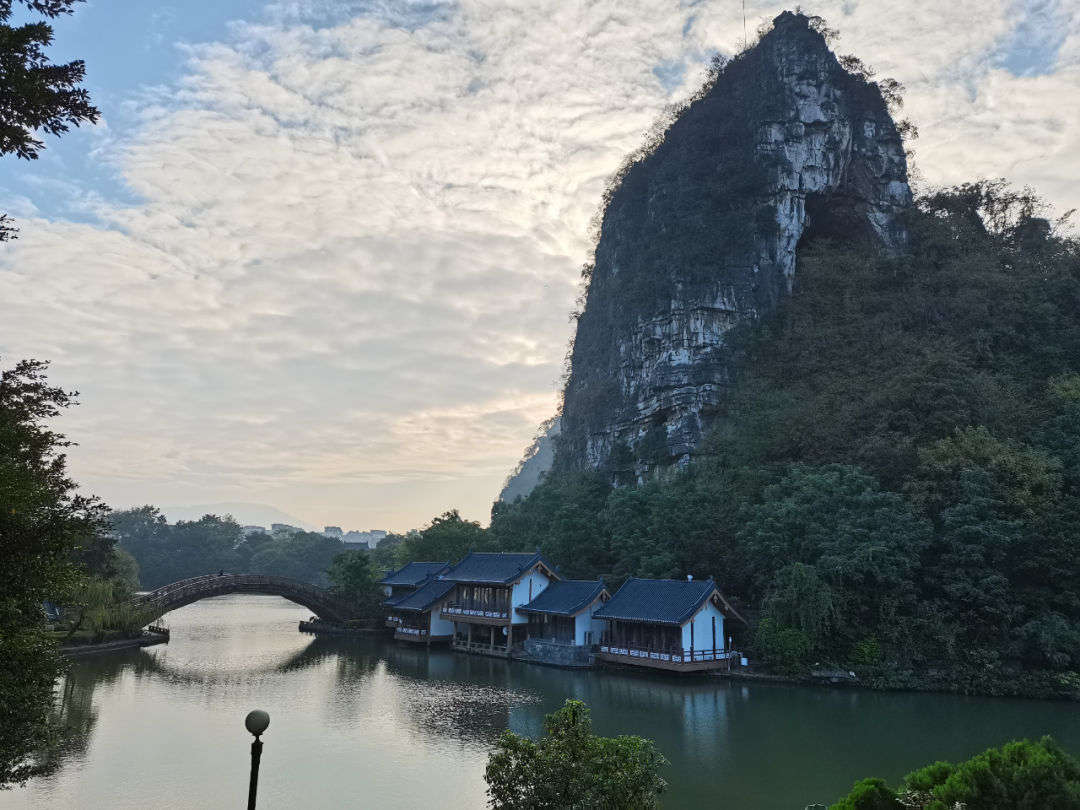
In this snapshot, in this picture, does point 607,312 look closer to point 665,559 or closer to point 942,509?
point 665,559

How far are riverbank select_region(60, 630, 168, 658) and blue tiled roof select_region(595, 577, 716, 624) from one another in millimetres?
27852

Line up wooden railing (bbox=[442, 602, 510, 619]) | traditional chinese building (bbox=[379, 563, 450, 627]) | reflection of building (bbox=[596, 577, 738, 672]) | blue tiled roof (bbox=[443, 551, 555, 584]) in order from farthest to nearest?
traditional chinese building (bbox=[379, 563, 450, 627]) → blue tiled roof (bbox=[443, 551, 555, 584]) → wooden railing (bbox=[442, 602, 510, 619]) → reflection of building (bbox=[596, 577, 738, 672])

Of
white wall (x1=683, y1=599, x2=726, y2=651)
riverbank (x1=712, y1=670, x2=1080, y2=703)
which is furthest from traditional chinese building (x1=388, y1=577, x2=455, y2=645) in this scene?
riverbank (x1=712, y1=670, x2=1080, y2=703)

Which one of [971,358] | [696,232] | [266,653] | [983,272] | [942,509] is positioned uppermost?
[696,232]

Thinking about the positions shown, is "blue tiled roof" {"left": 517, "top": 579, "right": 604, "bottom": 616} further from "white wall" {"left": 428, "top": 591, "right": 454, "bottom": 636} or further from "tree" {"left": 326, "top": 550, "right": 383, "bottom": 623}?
"tree" {"left": 326, "top": 550, "right": 383, "bottom": 623}

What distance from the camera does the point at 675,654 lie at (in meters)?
32.5

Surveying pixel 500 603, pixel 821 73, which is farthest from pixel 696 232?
pixel 500 603

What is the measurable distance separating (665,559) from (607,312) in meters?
37.9

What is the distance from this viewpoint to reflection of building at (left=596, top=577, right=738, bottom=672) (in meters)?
32.7

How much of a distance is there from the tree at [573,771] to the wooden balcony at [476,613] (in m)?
29.8

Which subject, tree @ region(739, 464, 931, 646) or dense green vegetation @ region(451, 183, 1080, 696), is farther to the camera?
tree @ region(739, 464, 931, 646)

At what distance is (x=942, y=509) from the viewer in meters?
33.2

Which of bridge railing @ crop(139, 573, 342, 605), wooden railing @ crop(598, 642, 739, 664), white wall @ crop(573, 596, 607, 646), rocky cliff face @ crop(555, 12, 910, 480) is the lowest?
wooden railing @ crop(598, 642, 739, 664)

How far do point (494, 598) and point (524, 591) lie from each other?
213cm
